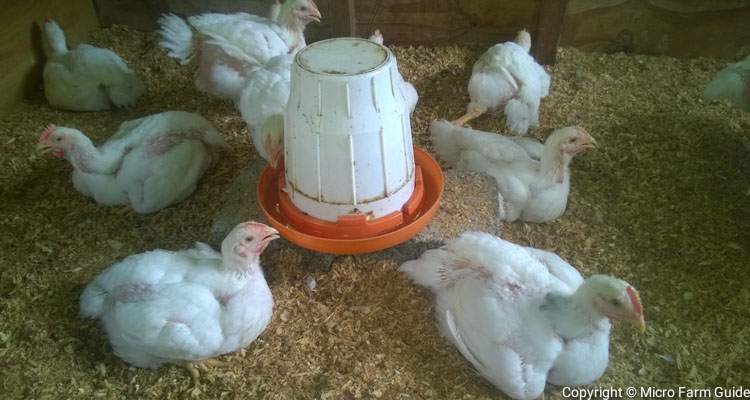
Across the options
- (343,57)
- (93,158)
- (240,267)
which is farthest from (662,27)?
(93,158)

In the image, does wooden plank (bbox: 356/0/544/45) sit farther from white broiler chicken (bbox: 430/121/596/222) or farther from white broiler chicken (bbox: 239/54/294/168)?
white broiler chicken (bbox: 430/121/596/222)

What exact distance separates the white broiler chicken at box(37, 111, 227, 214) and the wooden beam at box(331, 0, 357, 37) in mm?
1047

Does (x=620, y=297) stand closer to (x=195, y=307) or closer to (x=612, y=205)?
(x=612, y=205)

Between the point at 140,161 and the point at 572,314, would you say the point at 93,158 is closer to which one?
the point at 140,161

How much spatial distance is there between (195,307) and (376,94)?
0.95 m

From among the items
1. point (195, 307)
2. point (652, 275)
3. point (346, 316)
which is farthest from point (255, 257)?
point (652, 275)

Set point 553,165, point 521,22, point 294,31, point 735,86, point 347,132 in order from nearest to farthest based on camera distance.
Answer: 1. point 347,132
2. point 553,165
3. point 735,86
4. point 294,31
5. point 521,22

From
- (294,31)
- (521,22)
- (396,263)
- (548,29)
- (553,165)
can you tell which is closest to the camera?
(396,263)

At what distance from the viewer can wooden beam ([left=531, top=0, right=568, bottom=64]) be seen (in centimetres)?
351

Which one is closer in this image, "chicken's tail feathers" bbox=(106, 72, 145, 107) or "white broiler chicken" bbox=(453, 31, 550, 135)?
"white broiler chicken" bbox=(453, 31, 550, 135)

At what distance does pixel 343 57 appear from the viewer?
2.00 metres

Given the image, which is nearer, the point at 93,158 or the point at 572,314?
the point at 572,314

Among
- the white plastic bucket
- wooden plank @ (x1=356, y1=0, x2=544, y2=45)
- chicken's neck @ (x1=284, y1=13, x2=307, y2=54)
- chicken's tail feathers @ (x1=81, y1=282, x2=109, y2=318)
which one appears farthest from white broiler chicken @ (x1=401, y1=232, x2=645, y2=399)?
wooden plank @ (x1=356, y1=0, x2=544, y2=45)

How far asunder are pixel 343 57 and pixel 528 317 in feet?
3.51
